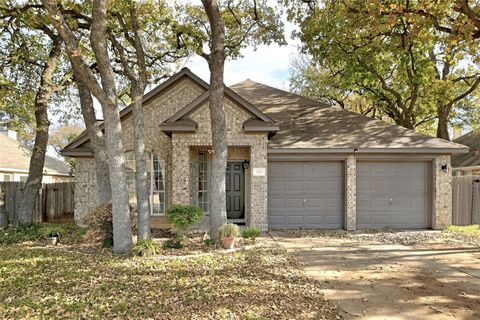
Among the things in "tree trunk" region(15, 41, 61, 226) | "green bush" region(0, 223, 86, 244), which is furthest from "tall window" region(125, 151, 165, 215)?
"tree trunk" region(15, 41, 61, 226)

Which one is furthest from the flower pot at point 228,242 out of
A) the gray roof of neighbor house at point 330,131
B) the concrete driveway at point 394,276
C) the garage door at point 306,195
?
the gray roof of neighbor house at point 330,131

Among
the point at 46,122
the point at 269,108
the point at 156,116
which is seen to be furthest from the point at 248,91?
the point at 46,122

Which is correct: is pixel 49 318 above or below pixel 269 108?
below

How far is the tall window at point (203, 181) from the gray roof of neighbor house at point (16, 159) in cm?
1230

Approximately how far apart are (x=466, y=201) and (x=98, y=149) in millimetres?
14235

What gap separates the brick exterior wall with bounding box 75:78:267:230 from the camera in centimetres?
1127

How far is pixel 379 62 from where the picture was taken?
55.4 feet

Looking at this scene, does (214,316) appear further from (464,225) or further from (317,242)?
(464,225)

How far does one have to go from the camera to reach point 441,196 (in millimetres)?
12086

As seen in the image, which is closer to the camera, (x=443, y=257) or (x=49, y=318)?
(x=49, y=318)

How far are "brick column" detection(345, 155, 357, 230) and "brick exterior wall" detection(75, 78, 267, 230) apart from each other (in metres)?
3.03

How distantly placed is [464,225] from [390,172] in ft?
14.2

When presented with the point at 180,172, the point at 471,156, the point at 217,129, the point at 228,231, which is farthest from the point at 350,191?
the point at 471,156

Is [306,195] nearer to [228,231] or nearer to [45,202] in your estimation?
[228,231]
